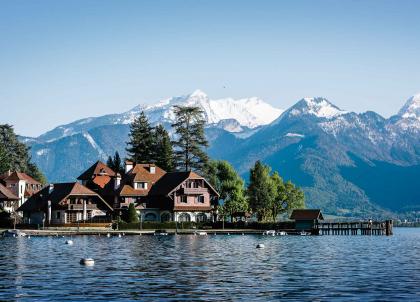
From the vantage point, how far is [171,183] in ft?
514

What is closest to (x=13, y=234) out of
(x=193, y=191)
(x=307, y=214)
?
(x=193, y=191)

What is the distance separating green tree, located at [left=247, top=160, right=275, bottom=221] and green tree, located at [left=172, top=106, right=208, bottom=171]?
1601 centimetres

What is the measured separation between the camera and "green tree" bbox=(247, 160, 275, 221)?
518 feet

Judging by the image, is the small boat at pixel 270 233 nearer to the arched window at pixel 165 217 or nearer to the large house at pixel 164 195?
the large house at pixel 164 195

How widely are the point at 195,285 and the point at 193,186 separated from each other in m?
109

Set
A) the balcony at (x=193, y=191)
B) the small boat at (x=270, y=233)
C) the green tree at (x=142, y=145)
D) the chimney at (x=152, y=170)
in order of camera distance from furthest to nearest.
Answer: the green tree at (x=142, y=145)
the chimney at (x=152, y=170)
the balcony at (x=193, y=191)
the small boat at (x=270, y=233)

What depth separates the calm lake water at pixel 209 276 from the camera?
4288 centimetres

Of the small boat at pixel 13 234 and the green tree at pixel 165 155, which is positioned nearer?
the small boat at pixel 13 234

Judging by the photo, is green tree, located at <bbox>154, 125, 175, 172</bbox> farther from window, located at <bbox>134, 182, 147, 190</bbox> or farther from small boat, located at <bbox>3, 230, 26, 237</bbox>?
small boat, located at <bbox>3, 230, 26, 237</bbox>

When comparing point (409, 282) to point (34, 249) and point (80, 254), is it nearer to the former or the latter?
point (80, 254)

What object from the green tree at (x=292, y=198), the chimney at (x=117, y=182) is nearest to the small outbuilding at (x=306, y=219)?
the green tree at (x=292, y=198)

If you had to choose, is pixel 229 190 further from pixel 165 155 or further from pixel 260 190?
pixel 165 155

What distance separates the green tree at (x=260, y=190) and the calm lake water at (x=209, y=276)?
76920 millimetres

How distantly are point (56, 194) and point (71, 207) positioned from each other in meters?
6.17
